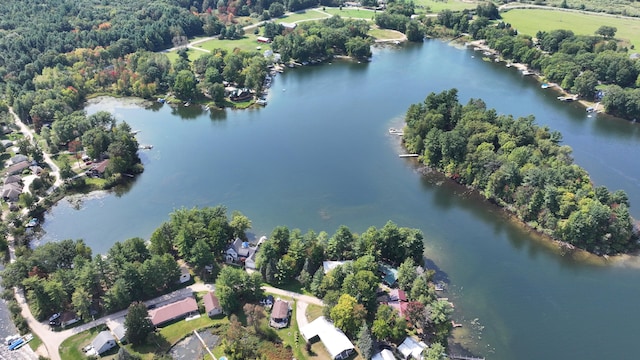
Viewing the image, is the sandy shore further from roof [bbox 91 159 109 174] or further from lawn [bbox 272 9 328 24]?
roof [bbox 91 159 109 174]

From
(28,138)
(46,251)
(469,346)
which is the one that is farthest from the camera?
(28,138)

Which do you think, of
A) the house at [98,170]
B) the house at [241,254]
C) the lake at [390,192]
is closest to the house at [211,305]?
the house at [241,254]

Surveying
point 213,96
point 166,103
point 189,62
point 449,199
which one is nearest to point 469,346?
point 449,199

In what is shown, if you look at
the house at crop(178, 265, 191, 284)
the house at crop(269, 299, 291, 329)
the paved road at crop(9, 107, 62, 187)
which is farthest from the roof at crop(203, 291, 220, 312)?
the paved road at crop(9, 107, 62, 187)

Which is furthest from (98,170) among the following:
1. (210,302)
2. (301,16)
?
(301,16)

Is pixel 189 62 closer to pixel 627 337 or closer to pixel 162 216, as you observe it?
pixel 162 216
